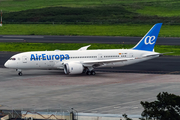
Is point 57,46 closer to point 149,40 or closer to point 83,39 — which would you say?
point 83,39

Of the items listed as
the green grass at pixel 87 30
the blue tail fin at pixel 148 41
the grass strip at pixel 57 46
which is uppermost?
the green grass at pixel 87 30

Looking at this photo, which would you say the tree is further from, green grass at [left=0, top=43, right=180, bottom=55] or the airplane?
green grass at [left=0, top=43, right=180, bottom=55]

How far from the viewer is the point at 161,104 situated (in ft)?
82.8

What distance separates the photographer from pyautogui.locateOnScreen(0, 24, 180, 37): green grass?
120250 mm

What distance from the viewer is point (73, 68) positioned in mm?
59125

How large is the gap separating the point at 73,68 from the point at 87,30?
231 ft

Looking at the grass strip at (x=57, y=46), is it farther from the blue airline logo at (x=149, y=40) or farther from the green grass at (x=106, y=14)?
the green grass at (x=106, y=14)

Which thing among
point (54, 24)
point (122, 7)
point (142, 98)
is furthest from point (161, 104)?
point (122, 7)

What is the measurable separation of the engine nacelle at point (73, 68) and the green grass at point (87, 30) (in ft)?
193

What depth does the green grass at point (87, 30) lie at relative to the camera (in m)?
120

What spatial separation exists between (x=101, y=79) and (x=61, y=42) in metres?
45.3

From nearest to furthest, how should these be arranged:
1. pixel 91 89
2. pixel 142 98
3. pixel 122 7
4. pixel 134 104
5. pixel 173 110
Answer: pixel 173 110
pixel 134 104
pixel 142 98
pixel 91 89
pixel 122 7

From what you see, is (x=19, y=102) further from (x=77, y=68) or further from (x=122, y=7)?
(x=122, y=7)

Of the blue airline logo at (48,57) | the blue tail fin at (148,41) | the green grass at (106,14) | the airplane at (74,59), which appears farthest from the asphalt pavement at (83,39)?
the blue airline logo at (48,57)
